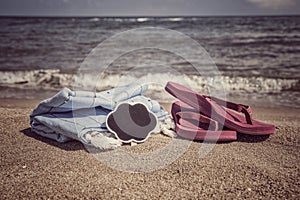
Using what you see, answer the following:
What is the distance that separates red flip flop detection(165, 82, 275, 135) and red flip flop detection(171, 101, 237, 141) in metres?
0.07

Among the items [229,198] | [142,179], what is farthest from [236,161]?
[142,179]

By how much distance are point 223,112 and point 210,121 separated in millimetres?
175

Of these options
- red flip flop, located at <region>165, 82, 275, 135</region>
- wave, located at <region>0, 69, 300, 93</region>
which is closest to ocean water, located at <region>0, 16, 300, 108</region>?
wave, located at <region>0, 69, 300, 93</region>

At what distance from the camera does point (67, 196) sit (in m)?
2.20

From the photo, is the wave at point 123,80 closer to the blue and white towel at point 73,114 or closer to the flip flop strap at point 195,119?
the flip flop strap at point 195,119

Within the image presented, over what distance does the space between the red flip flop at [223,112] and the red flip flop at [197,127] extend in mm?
70

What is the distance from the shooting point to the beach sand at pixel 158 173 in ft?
7.39

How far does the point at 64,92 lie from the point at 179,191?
151 centimetres

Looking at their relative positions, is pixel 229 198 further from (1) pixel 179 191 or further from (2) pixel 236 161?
(2) pixel 236 161

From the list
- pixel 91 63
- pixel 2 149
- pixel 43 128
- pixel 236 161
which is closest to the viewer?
pixel 236 161

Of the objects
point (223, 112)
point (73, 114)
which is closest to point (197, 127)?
point (223, 112)

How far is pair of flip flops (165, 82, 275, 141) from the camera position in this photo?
3160 mm

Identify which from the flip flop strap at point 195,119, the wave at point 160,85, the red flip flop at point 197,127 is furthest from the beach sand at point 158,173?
the wave at point 160,85

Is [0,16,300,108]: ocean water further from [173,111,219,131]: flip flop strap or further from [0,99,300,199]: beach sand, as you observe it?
[0,99,300,199]: beach sand
